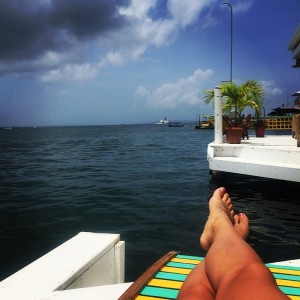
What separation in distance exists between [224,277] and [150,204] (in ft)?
21.5

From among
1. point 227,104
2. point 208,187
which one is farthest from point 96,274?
point 227,104

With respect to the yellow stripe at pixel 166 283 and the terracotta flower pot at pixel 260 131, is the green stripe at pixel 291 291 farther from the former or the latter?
the terracotta flower pot at pixel 260 131

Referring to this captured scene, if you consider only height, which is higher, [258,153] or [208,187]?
[258,153]

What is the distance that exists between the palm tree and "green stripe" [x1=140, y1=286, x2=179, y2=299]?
42.0ft

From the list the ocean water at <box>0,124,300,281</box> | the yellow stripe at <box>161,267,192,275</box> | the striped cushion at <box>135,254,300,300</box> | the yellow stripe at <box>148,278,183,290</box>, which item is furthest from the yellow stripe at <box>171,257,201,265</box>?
the ocean water at <box>0,124,300,281</box>

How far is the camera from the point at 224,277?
5.22ft

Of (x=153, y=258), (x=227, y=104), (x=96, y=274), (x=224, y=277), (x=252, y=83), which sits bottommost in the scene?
(x=153, y=258)

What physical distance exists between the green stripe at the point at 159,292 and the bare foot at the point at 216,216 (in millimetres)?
440

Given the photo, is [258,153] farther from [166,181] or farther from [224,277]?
[224,277]

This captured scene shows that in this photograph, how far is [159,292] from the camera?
2146 millimetres

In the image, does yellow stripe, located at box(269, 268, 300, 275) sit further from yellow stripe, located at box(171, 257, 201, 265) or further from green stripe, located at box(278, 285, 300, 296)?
yellow stripe, located at box(171, 257, 201, 265)

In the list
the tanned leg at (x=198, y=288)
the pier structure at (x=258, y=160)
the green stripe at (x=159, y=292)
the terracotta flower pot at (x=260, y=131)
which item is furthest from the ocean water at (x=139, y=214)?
the terracotta flower pot at (x=260, y=131)

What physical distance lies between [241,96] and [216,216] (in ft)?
42.8

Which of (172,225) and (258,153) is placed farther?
(258,153)
